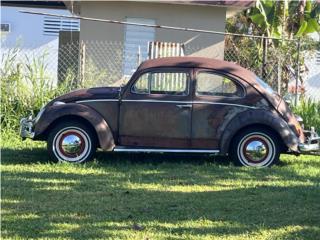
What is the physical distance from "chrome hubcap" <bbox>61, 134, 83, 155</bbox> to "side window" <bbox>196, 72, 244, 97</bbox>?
75.7 inches

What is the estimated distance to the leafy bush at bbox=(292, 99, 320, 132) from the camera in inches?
463

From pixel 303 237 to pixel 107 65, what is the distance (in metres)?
9.59

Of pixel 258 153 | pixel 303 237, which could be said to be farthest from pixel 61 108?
pixel 303 237

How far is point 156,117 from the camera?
8.88 metres

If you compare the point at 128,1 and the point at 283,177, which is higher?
the point at 128,1

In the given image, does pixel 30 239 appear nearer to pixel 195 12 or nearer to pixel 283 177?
pixel 283 177

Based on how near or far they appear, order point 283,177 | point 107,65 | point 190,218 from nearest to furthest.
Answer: point 190,218 < point 283,177 < point 107,65

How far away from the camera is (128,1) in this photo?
14.8 meters

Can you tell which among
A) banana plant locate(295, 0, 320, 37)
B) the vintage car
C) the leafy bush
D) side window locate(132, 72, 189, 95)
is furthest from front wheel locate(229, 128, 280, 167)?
banana plant locate(295, 0, 320, 37)

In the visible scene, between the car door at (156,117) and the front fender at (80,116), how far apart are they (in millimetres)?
238

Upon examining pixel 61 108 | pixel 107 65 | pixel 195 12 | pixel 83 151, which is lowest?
pixel 83 151

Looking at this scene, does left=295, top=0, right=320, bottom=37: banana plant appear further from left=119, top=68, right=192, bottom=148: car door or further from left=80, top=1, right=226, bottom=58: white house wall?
left=119, top=68, right=192, bottom=148: car door

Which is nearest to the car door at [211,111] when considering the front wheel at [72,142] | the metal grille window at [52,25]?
the front wheel at [72,142]

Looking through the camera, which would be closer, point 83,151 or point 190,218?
point 190,218
